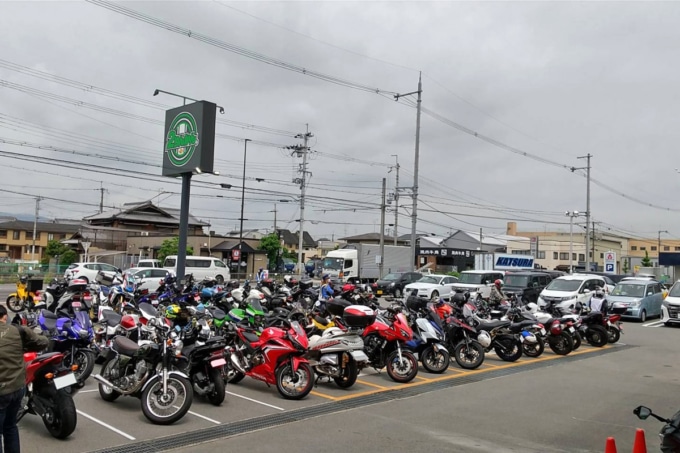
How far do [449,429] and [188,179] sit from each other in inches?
689

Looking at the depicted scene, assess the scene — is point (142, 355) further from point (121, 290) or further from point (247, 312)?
point (121, 290)

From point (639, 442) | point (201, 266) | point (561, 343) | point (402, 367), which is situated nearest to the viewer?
point (639, 442)

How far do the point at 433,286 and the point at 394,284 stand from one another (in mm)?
3441

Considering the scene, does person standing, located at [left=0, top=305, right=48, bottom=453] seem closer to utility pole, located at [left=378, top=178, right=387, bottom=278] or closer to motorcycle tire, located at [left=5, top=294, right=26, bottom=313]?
motorcycle tire, located at [left=5, top=294, right=26, bottom=313]

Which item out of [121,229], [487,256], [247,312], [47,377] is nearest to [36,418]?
[47,377]

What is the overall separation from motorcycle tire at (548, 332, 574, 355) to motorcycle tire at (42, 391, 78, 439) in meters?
10.8

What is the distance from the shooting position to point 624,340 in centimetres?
1702

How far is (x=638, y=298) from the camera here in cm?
2288

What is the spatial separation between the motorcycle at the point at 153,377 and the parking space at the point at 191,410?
0.18 metres

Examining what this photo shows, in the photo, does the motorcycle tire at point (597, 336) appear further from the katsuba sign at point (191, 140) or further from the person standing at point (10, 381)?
the katsuba sign at point (191, 140)

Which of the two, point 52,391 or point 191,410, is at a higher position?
point 52,391

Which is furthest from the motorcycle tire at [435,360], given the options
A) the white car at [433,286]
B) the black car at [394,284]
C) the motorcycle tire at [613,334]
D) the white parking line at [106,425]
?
the black car at [394,284]

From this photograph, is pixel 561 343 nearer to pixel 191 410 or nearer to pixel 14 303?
pixel 191 410

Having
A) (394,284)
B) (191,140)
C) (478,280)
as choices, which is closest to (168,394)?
(191,140)
